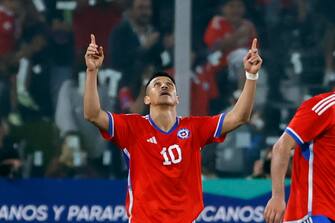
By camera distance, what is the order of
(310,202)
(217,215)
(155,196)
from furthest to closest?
(217,215), (155,196), (310,202)

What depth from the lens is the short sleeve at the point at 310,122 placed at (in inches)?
316

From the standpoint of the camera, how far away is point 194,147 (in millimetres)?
9016

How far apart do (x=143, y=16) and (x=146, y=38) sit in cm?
24

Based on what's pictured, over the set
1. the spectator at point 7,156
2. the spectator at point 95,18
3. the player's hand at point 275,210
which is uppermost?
the spectator at point 95,18

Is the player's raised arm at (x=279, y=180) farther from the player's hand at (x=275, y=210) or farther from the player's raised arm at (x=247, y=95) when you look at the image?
the player's raised arm at (x=247, y=95)

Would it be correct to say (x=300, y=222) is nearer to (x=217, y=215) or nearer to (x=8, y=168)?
(x=217, y=215)

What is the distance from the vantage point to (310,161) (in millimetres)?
8195

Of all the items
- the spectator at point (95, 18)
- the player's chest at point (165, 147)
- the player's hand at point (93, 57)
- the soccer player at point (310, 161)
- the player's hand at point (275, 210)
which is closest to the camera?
the player's hand at point (275, 210)

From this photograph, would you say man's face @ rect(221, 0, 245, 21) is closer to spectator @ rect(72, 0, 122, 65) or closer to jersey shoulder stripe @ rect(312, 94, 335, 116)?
spectator @ rect(72, 0, 122, 65)

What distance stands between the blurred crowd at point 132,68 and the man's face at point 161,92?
126 inches

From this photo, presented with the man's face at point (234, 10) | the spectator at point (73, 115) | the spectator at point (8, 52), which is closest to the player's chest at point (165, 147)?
the spectator at point (73, 115)

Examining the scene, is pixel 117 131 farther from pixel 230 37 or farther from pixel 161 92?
pixel 230 37

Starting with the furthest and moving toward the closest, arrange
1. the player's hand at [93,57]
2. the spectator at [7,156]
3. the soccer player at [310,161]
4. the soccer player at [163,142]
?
the spectator at [7,156], the soccer player at [163,142], the player's hand at [93,57], the soccer player at [310,161]

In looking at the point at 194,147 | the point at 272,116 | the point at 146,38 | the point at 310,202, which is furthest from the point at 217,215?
the point at 310,202
